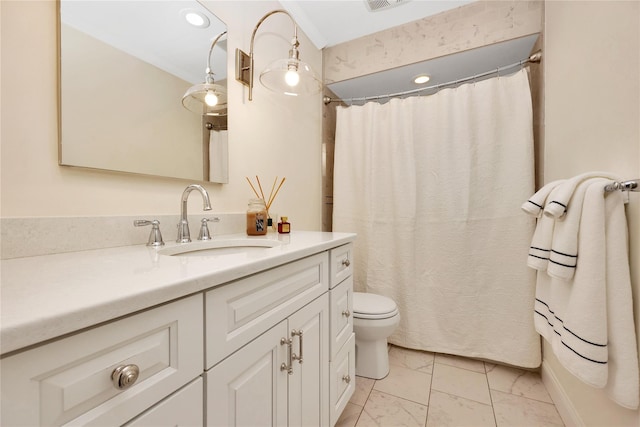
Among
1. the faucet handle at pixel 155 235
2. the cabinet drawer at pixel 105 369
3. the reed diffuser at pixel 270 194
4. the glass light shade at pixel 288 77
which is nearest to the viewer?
the cabinet drawer at pixel 105 369

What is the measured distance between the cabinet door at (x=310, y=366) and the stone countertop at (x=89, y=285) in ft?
0.84

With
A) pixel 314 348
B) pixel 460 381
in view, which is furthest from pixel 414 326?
pixel 314 348

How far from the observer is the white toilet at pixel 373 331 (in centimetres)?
142

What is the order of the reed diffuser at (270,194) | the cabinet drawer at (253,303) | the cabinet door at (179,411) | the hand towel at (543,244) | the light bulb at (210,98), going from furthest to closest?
1. the reed diffuser at (270,194)
2. the light bulb at (210,98)
3. the hand towel at (543,244)
4. the cabinet drawer at (253,303)
5. the cabinet door at (179,411)

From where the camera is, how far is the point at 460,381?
148 cm

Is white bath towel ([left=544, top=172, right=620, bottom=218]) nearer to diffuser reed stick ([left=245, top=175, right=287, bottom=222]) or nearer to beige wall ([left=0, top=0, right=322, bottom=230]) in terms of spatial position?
diffuser reed stick ([left=245, top=175, right=287, bottom=222])

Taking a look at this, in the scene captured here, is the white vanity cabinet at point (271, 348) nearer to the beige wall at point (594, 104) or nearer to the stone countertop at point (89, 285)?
the stone countertop at point (89, 285)

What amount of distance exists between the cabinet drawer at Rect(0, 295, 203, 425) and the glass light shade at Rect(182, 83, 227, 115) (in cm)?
89

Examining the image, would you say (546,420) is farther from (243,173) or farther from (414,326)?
(243,173)

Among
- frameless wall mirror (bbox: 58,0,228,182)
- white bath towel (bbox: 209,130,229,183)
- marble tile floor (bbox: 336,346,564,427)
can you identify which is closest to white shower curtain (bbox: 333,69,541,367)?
marble tile floor (bbox: 336,346,564,427)

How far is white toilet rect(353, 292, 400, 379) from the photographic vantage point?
1.42 metres

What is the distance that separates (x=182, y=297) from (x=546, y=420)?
1700mm

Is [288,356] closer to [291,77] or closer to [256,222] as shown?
[256,222]

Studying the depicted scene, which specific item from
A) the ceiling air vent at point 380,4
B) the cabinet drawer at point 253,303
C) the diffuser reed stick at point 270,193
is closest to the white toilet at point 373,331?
the cabinet drawer at point 253,303
